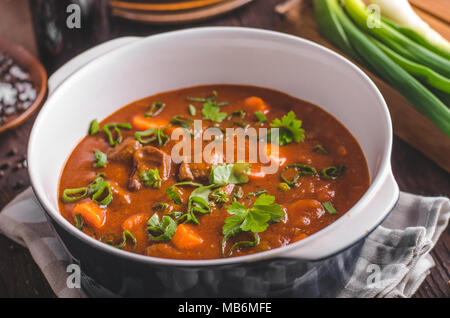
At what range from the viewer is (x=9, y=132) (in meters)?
3.51

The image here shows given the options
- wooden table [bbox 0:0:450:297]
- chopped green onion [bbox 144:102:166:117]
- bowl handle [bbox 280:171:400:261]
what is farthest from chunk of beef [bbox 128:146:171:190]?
bowl handle [bbox 280:171:400:261]

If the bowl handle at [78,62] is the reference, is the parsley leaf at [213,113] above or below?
below

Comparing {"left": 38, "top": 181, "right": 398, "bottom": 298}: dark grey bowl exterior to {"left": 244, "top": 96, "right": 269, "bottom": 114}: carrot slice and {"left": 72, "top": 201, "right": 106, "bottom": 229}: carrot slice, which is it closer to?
{"left": 72, "top": 201, "right": 106, "bottom": 229}: carrot slice

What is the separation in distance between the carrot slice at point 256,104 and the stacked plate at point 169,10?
133 cm

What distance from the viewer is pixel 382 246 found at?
2695mm

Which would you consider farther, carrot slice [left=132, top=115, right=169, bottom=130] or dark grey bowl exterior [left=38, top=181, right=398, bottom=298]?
carrot slice [left=132, top=115, right=169, bottom=130]

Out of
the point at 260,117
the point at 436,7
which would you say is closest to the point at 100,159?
the point at 260,117

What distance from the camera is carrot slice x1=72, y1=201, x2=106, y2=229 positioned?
252 centimetres

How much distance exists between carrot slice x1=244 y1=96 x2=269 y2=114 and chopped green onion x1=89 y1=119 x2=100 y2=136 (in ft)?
2.83

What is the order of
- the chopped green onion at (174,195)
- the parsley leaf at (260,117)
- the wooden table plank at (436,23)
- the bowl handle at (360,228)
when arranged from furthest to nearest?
the wooden table plank at (436,23) < the parsley leaf at (260,117) < the chopped green onion at (174,195) < the bowl handle at (360,228)

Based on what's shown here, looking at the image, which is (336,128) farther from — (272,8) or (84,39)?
(84,39)

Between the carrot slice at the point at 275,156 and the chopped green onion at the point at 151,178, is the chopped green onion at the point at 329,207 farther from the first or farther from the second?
the chopped green onion at the point at 151,178

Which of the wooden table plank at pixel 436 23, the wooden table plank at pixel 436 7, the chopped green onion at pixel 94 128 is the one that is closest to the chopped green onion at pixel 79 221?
the chopped green onion at pixel 94 128

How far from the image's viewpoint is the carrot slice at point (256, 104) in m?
3.11
